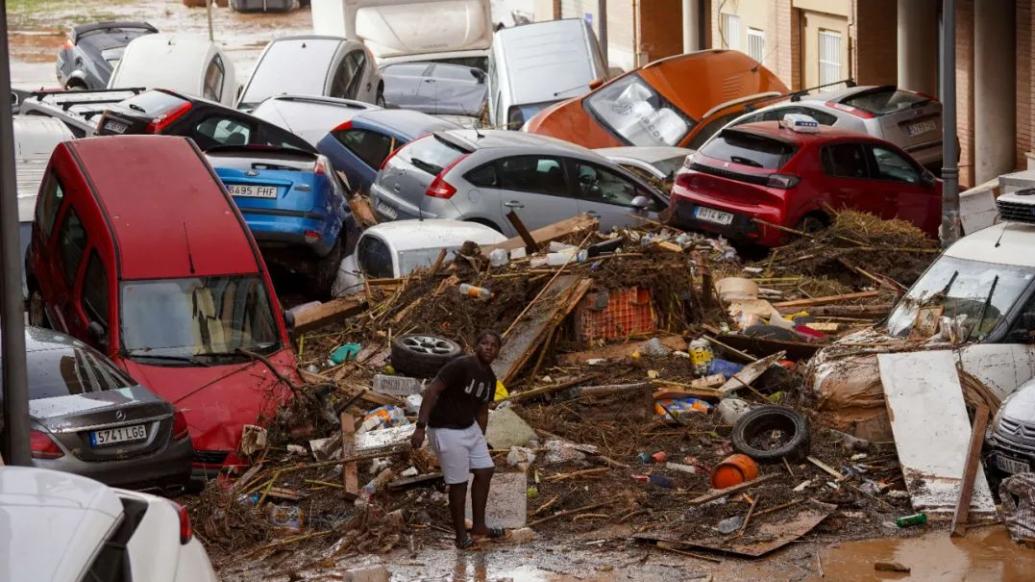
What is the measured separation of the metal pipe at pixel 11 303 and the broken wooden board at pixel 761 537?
12.4 feet

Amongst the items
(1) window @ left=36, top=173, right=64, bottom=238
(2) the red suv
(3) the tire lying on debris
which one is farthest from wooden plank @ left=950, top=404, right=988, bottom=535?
(1) window @ left=36, top=173, right=64, bottom=238

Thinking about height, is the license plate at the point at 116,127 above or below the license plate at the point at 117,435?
above

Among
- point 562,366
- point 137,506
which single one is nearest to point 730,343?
point 562,366

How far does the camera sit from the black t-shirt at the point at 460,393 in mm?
Result: 10477

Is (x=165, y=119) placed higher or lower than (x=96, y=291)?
higher

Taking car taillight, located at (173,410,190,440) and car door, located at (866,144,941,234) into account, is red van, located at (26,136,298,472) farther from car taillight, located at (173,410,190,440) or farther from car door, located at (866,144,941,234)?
car door, located at (866,144,941,234)

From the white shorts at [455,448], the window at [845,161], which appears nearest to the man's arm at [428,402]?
the white shorts at [455,448]

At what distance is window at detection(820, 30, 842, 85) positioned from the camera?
1208 inches

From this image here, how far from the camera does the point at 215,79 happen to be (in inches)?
1158

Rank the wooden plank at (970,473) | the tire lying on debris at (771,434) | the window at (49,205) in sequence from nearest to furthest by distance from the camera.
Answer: the wooden plank at (970,473)
the tire lying on debris at (771,434)
the window at (49,205)

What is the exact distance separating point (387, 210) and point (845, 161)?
5285 millimetres

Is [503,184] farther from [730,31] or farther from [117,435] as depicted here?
[730,31]

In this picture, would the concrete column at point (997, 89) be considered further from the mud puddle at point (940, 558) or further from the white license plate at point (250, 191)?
the mud puddle at point (940, 558)

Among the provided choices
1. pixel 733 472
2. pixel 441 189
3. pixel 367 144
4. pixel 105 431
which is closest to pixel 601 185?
pixel 441 189
